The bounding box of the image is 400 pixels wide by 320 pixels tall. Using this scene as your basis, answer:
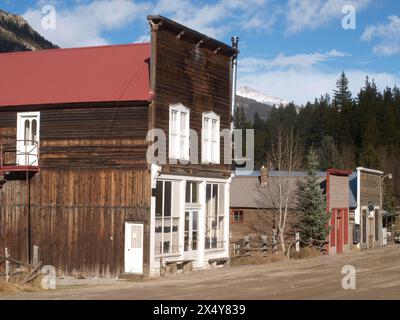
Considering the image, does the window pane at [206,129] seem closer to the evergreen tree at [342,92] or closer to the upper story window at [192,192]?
the upper story window at [192,192]

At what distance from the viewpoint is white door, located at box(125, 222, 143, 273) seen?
2941 cm

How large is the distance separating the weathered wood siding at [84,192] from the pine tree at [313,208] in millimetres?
16414

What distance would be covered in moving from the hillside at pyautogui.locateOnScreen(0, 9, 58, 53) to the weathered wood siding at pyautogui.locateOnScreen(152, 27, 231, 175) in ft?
402

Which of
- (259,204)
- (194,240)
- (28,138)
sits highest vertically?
(28,138)

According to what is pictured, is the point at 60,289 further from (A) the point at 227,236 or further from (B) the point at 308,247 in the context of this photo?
(B) the point at 308,247

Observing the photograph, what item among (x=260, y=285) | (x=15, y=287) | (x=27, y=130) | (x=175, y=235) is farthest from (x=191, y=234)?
(x=15, y=287)

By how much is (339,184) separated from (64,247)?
22.1 m

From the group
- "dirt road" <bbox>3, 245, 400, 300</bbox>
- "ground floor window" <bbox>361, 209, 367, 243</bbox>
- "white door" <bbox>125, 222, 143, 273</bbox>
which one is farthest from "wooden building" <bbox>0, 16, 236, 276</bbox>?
"ground floor window" <bbox>361, 209, 367, 243</bbox>

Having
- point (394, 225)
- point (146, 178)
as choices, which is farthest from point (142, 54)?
point (394, 225)

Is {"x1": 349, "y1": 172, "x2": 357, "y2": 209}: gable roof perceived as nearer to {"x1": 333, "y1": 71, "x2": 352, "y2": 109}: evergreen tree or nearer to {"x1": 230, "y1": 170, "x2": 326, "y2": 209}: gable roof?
{"x1": 230, "y1": 170, "x2": 326, "y2": 209}: gable roof

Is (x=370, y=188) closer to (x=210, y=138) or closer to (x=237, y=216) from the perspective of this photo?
(x=237, y=216)

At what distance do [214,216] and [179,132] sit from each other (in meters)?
5.34

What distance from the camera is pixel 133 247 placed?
2958 cm

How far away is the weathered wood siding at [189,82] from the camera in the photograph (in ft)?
98.4
